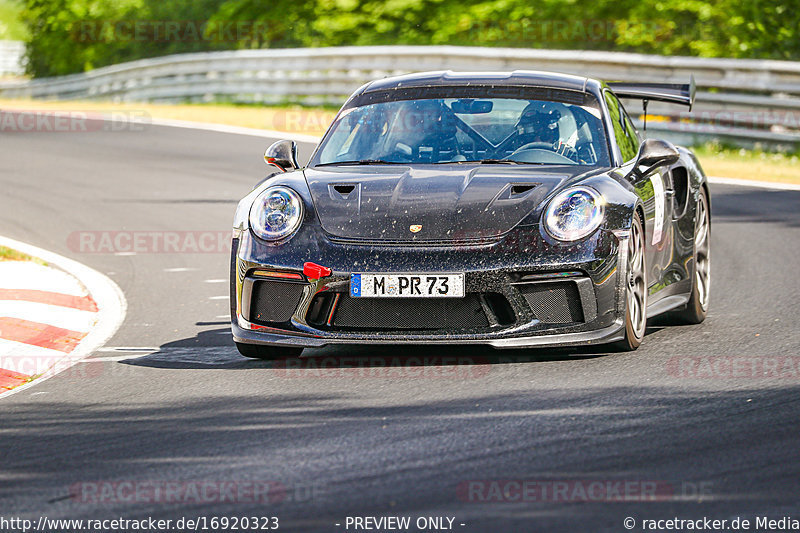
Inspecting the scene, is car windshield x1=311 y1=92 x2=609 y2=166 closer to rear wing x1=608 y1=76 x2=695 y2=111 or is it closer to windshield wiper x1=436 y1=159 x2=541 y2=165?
windshield wiper x1=436 y1=159 x2=541 y2=165

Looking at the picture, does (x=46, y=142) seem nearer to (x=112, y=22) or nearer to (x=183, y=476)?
(x=183, y=476)

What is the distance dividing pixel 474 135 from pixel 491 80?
527 mm

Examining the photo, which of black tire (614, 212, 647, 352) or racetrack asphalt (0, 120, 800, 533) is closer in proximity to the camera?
racetrack asphalt (0, 120, 800, 533)

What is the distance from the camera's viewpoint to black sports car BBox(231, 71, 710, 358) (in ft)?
20.4

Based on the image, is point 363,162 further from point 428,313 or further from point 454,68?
point 454,68

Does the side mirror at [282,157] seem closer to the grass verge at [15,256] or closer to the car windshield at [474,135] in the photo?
the car windshield at [474,135]

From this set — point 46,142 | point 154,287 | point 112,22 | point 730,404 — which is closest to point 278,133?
point 46,142

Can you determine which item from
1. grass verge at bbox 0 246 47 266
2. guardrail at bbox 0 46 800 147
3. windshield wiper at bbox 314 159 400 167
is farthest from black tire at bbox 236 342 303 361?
guardrail at bbox 0 46 800 147

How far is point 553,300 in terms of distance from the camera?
6258 mm

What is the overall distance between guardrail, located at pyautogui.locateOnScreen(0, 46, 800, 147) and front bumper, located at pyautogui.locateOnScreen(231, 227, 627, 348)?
37.3 feet

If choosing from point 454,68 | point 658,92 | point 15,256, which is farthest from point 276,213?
point 454,68

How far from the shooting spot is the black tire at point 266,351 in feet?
22.0

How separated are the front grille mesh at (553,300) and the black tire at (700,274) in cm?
157

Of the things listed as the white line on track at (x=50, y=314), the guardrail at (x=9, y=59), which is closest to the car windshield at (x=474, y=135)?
the white line on track at (x=50, y=314)
